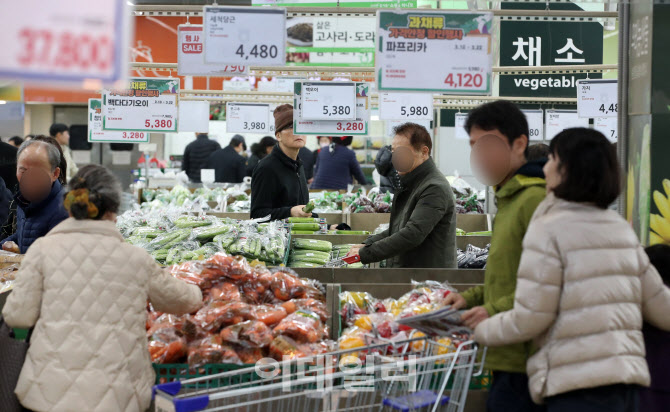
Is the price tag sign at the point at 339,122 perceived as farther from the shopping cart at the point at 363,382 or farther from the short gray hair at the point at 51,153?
the shopping cart at the point at 363,382

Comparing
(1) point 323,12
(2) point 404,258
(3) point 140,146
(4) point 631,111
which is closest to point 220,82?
(3) point 140,146

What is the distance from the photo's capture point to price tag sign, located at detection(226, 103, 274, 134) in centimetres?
1006

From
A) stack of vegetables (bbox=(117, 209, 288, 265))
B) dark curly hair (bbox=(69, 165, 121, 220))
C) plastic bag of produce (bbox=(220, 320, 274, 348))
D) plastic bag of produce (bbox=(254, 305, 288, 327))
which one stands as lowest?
plastic bag of produce (bbox=(220, 320, 274, 348))

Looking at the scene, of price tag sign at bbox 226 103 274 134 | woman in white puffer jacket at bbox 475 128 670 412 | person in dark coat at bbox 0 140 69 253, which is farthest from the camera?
price tag sign at bbox 226 103 274 134

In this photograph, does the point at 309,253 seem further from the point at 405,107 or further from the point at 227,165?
the point at 227,165

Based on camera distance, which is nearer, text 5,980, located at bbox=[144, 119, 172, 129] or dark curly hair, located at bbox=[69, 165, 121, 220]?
dark curly hair, located at bbox=[69, 165, 121, 220]

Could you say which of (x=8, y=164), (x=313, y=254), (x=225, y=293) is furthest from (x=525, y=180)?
(x=8, y=164)

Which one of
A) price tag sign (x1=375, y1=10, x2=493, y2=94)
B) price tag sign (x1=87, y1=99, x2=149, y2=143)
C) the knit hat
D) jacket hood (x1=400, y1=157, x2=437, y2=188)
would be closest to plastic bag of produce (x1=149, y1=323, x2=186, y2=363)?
jacket hood (x1=400, y1=157, x2=437, y2=188)

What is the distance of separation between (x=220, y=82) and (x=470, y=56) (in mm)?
9986

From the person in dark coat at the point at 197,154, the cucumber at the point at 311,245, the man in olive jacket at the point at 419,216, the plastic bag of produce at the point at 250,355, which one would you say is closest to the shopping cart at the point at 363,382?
the plastic bag of produce at the point at 250,355

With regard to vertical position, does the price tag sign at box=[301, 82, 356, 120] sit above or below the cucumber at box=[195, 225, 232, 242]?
above

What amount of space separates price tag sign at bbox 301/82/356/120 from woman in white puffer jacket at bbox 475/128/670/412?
4727mm

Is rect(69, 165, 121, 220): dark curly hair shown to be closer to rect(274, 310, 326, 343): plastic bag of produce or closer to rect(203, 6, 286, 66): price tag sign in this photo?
rect(274, 310, 326, 343): plastic bag of produce

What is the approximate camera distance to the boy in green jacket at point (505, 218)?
9.37ft
